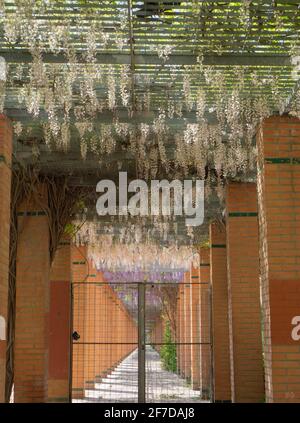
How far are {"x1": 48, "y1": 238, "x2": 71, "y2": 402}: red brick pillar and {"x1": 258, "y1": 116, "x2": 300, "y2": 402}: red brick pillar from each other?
5.09 m

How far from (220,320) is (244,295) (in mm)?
2170

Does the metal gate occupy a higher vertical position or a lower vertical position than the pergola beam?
lower

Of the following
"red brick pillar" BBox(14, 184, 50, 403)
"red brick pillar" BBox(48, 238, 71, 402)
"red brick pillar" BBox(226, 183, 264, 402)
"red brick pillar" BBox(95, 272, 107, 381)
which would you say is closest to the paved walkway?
"red brick pillar" BBox(95, 272, 107, 381)

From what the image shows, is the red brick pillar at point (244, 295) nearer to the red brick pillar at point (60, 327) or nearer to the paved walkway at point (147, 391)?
the red brick pillar at point (60, 327)

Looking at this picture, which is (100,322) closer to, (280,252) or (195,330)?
(195,330)

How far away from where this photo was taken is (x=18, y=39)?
512 centimetres

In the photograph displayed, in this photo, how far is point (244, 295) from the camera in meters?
9.30

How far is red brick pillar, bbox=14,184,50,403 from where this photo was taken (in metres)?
8.57

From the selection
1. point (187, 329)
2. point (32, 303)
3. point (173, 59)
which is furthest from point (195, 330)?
point (173, 59)

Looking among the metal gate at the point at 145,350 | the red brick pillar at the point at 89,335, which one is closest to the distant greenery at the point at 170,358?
the metal gate at the point at 145,350

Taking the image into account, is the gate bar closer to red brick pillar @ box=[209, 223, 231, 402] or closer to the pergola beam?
red brick pillar @ box=[209, 223, 231, 402]

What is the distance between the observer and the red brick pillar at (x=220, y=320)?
11.1 meters

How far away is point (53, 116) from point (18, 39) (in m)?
1.54
